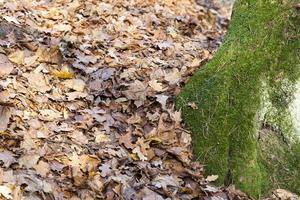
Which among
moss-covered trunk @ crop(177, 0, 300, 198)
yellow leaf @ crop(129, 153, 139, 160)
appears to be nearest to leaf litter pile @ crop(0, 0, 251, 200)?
yellow leaf @ crop(129, 153, 139, 160)

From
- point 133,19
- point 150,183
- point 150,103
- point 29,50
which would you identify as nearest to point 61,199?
point 150,183

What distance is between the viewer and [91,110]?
4523 millimetres

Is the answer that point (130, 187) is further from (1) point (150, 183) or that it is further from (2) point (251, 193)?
(2) point (251, 193)

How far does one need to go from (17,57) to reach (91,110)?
99 cm

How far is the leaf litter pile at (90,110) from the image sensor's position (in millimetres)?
3766

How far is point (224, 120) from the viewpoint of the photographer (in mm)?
4309

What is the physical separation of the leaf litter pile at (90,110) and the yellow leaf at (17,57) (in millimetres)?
10

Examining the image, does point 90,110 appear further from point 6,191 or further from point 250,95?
point 250,95

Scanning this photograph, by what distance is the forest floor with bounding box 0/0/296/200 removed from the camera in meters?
3.77

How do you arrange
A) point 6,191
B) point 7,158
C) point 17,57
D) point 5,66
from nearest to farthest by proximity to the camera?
point 6,191
point 7,158
point 5,66
point 17,57

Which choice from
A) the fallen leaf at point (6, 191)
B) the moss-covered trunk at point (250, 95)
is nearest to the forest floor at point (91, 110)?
the fallen leaf at point (6, 191)

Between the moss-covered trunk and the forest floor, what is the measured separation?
19cm

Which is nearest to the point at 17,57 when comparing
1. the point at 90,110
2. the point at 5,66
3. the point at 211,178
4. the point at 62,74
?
the point at 5,66

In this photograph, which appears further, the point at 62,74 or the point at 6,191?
the point at 62,74
